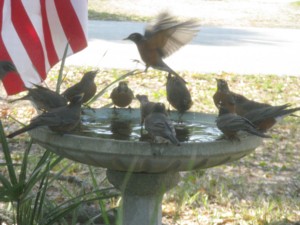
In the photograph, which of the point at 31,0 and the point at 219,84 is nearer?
the point at 219,84

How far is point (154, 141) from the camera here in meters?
4.17

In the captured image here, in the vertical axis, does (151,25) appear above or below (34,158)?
above

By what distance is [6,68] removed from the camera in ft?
20.0

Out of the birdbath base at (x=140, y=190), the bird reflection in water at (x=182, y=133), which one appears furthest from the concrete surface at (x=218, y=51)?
the birdbath base at (x=140, y=190)

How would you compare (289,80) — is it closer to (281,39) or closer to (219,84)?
(281,39)

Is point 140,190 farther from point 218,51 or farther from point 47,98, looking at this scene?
point 218,51

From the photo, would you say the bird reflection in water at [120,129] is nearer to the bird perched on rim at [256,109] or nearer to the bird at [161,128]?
the bird at [161,128]

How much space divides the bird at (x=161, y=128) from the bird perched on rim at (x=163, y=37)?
1.36 meters

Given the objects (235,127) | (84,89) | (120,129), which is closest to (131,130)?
(120,129)

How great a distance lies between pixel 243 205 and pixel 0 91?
531 centimetres

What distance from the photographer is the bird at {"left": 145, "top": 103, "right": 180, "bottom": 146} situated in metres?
3.99

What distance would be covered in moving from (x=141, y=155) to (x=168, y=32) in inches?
74.1

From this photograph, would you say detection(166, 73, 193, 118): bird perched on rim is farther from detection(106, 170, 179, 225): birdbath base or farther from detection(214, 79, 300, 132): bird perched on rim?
detection(106, 170, 179, 225): birdbath base

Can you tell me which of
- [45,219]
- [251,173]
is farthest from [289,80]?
[45,219]
